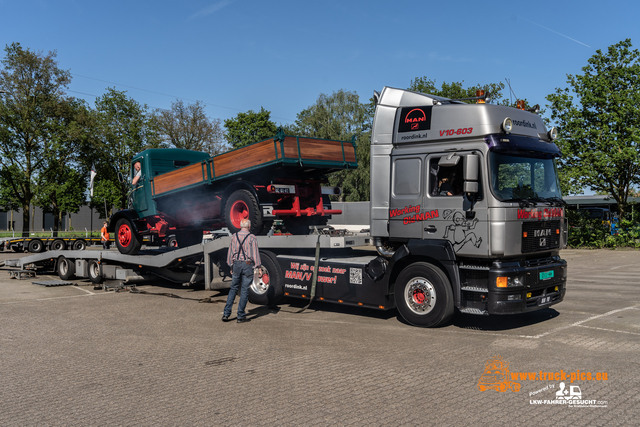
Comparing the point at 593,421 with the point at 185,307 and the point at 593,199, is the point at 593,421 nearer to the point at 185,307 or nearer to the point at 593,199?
the point at 185,307

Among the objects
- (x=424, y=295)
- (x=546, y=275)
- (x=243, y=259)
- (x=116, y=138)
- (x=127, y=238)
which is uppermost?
(x=116, y=138)

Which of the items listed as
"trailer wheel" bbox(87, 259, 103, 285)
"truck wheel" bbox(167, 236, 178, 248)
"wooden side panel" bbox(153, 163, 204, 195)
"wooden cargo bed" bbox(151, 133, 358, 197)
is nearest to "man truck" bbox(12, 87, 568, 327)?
"wooden cargo bed" bbox(151, 133, 358, 197)

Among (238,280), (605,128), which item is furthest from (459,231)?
(605,128)

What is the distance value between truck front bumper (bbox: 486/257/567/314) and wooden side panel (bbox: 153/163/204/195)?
647cm

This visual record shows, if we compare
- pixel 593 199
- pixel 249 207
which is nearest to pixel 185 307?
pixel 249 207

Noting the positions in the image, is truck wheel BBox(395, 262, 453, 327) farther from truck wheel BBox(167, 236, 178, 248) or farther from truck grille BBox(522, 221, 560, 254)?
truck wheel BBox(167, 236, 178, 248)

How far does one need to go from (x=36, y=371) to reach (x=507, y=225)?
5.85m

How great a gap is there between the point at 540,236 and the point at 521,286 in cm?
80

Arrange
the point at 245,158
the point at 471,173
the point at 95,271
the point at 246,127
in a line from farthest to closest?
the point at 246,127 → the point at 95,271 → the point at 245,158 → the point at 471,173

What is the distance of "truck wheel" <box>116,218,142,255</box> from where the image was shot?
12.8m

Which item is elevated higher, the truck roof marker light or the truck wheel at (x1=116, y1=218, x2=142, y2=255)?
the truck roof marker light

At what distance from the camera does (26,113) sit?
3816 cm

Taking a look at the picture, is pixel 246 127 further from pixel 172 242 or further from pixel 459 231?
pixel 459 231

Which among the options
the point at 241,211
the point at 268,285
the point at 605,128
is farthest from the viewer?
the point at 605,128
